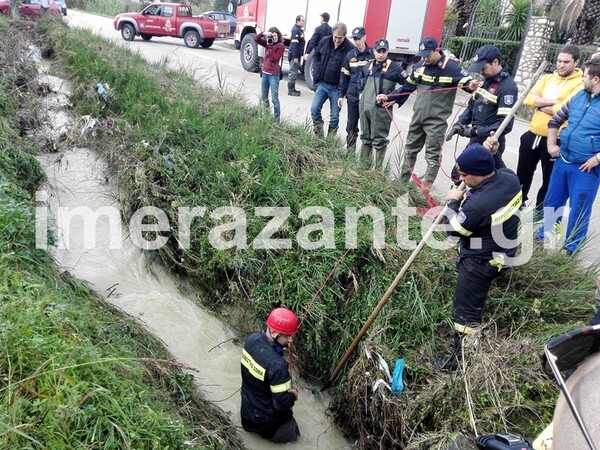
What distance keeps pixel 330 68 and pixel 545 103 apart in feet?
10.5

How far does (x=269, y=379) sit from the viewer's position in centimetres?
359

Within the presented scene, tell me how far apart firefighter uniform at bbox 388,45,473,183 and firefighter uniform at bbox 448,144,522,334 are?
7.43 feet

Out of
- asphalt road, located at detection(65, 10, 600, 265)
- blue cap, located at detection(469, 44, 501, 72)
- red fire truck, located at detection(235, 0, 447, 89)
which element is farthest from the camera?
red fire truck, located at detection(235, 0, 447, 89)

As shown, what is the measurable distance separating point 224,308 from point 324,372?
1229 millimetres

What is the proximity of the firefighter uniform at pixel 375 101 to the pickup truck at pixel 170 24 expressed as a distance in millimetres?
14894

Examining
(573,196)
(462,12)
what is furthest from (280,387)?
(462,12)

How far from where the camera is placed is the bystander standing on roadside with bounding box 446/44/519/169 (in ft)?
16.0

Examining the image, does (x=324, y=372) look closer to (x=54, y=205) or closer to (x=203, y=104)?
(x=54, y=205)

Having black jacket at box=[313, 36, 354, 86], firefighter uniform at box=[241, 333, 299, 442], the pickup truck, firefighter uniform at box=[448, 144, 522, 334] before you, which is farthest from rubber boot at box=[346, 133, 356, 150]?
the pickup truck

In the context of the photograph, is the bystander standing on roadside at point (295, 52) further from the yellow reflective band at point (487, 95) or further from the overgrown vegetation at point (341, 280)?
the yellow reflective band at point (487, 95)

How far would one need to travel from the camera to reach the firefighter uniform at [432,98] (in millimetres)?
5699

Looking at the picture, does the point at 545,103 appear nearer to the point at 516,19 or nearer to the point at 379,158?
the point at 379,158

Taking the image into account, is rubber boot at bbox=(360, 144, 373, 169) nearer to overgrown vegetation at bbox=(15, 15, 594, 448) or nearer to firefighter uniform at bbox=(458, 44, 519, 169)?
overgrown vegetation at bbox=(15, 15, 594, 448)

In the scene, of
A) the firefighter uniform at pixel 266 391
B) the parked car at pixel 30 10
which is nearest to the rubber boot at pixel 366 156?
the firefighter uniform at pixel 266 391
